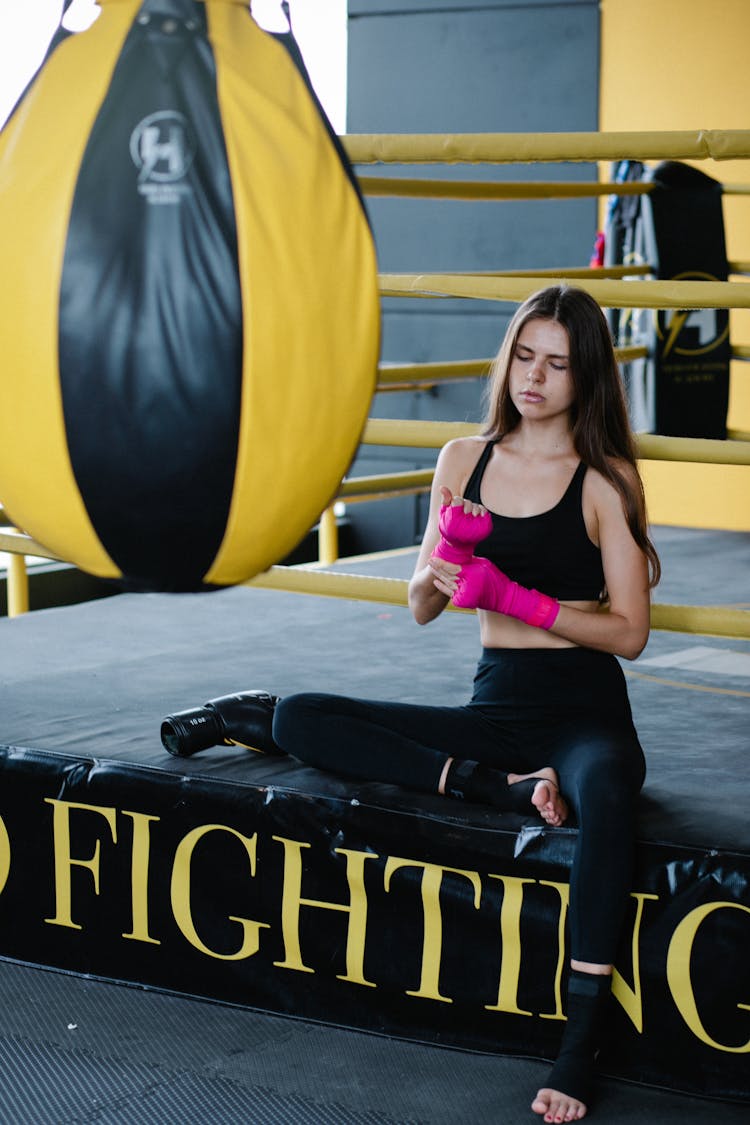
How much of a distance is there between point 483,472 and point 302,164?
3.31 feet

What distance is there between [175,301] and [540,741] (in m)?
1.07

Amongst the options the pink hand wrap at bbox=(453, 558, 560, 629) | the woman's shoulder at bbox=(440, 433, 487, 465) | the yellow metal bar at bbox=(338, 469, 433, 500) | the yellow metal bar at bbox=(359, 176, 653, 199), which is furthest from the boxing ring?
the yellow metal bar at bbox=(338, 469, 433, 500)

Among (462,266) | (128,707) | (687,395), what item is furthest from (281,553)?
(462,266)

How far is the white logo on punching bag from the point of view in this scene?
0.96m

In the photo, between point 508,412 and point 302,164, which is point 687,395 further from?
point 302,164

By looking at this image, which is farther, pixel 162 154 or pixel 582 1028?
pixel 582 1028

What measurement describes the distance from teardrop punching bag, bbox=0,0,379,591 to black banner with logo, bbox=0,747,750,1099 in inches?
35.3

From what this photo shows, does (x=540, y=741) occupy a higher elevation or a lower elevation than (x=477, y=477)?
lower

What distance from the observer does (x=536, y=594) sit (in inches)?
71.3

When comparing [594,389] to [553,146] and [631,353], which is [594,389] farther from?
[631,353]

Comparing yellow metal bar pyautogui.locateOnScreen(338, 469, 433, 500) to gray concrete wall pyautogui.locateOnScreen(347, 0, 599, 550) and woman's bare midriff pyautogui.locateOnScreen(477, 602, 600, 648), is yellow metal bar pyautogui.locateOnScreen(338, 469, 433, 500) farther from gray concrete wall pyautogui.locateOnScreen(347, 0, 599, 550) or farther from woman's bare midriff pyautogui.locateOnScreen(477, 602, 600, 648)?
gray concrete wall pyautogui.locateOnScreen(347, 0, 599, 550)

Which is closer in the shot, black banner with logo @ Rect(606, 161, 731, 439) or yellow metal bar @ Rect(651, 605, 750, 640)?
yellow metal bar @ Rect(651, 605, 750, 640)

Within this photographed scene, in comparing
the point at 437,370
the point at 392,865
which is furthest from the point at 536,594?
the point at 437,370

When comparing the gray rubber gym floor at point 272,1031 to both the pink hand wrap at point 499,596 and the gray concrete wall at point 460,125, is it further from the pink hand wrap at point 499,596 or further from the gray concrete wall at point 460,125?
the gray concrete wall at point 460,125
